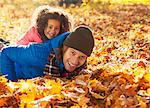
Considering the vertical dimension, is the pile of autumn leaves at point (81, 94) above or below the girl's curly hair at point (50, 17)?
below

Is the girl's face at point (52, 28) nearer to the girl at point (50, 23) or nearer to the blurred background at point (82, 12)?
the girl at point (50, 23)

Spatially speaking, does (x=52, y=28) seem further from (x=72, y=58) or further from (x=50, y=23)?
(x=72, y=58)

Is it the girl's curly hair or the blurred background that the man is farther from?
the blurred background

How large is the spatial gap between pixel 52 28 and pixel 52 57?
160cm

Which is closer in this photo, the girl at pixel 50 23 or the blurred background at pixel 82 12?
the girl at pixel 50 23

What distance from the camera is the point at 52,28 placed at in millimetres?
6551

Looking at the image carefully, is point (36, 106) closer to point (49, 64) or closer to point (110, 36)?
point (49, 64)

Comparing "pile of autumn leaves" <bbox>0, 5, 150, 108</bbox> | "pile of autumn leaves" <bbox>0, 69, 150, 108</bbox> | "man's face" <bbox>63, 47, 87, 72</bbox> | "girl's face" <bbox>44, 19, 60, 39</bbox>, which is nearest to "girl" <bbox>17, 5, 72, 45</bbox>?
"girl's face" <bbox>44, 19, 60, 39</bbox>

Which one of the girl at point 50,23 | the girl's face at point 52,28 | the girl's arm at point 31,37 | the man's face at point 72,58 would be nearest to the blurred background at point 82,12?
the girl's arm at point 31,37

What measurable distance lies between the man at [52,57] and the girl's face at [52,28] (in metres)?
1.35

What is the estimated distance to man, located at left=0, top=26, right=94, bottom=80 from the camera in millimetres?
4828

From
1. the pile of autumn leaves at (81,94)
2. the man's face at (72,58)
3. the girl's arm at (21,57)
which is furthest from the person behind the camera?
the girl's arm at (21,57)

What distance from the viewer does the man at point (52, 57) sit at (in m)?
4.83

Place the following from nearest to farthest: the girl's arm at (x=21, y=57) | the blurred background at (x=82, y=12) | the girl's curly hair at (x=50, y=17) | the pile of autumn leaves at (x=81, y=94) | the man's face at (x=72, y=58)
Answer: the pile of autumn leaves at (x=81, y=94), the man's face at (x=72, y=58), the girl's arm at (x=21, y=57), the girl's curly hair at (x=50, y=17), the blurred background at (x=82, y=12)
